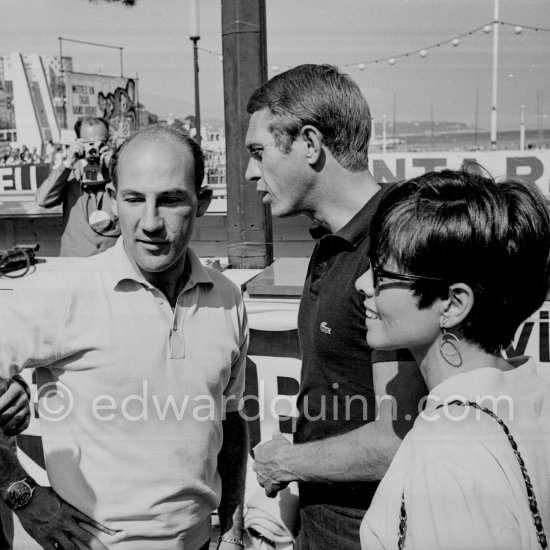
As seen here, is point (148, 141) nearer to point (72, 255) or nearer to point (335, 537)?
point (335, 537)

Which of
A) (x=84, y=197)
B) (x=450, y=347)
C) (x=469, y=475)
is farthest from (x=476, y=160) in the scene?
(x=469, y=475)

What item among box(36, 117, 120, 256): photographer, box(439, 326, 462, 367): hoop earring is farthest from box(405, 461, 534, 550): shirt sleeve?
box(36, 117, 120, 256): photographer

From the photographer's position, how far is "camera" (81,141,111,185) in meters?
4.02

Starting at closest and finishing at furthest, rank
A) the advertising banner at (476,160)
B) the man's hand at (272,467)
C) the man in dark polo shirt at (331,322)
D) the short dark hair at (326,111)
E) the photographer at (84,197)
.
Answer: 1. the man in dark polo shirt at (331,322)
2. the man's hand at (272,467)
3. the short dark hair at (326,111)
4. the photographer at (84,197)
5. the advertising banner at (476,160)

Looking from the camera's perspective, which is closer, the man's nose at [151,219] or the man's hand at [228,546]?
the man's nose at [151,219]

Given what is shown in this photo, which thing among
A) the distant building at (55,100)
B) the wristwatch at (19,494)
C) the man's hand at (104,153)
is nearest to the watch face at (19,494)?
the wristwatch at (19,494)

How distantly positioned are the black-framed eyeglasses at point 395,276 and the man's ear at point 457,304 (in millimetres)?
26

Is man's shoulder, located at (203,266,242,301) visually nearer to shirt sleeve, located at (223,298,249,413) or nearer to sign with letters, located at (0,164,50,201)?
shirt sleeve, located at (223,298,249,413)

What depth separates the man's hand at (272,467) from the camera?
59.1 inches

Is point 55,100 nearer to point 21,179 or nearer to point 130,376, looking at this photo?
point 21,179

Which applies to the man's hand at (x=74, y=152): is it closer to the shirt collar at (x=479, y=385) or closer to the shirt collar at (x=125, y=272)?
the shirt collar at (x=125, y=272)

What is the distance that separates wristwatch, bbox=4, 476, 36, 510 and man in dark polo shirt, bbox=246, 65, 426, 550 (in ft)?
1.81

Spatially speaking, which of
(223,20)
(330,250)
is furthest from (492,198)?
(223,20)

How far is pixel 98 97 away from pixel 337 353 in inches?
844
